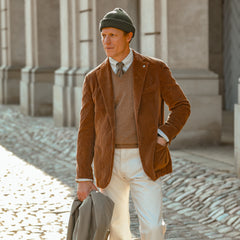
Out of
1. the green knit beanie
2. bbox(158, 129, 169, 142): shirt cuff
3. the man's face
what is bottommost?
bbox(158, 129, 169, 142): shirt cuff

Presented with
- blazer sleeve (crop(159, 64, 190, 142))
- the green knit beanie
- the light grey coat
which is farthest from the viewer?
blazer sleeve (crop(159, 64, 190, 142))

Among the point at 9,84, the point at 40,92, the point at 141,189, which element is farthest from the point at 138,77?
the point at 9,84

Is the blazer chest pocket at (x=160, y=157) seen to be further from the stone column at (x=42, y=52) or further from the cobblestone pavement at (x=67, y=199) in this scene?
the stone column at (x=42, y=52)

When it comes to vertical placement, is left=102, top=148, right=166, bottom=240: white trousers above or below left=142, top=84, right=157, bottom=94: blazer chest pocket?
below

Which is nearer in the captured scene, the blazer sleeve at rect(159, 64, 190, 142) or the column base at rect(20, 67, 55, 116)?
the blazer sleeve at rect(159, 64, 190, 142)

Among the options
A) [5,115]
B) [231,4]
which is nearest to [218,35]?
[231,4]

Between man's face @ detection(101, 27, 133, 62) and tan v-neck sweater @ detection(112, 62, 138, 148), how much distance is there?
0.18 m

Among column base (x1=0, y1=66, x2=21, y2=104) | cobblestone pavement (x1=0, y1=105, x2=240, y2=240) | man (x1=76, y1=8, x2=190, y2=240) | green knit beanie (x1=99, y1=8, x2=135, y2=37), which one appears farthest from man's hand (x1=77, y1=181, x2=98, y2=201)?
column base (x1=0, y1=66, x2=21, y2=104)

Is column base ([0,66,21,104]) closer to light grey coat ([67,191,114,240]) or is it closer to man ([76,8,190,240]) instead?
man ([76,8,190,240])

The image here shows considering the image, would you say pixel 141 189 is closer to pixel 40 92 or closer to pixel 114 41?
pixel 114 41

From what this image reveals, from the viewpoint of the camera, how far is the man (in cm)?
326

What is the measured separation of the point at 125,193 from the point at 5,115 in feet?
41.5

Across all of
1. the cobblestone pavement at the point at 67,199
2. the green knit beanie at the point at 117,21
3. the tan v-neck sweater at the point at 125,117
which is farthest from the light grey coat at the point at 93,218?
the cobblestone pavement at the point at 67,199

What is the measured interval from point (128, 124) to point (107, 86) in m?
0.25
